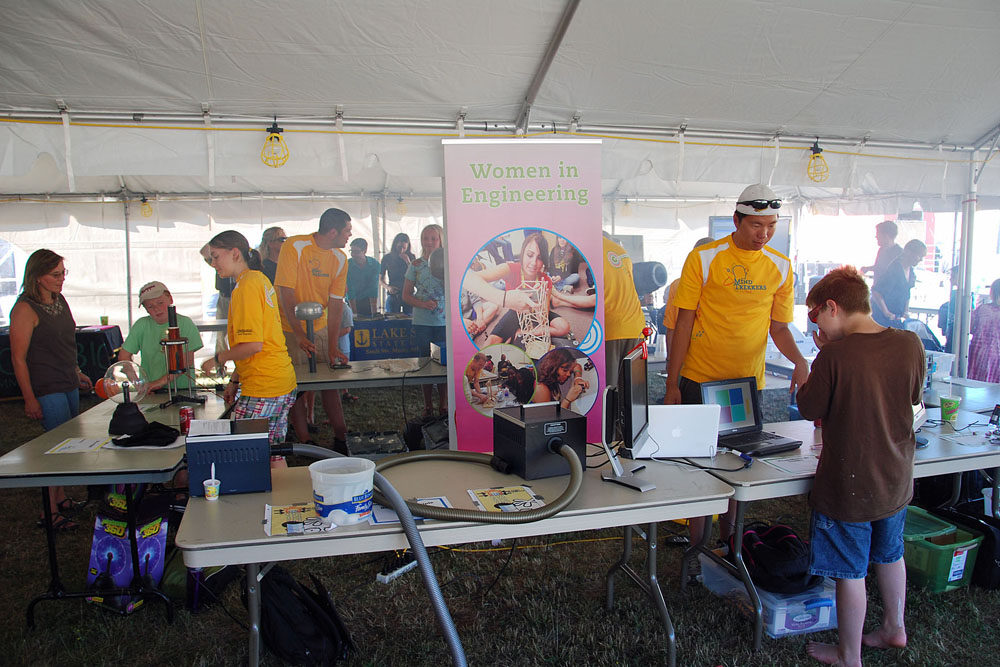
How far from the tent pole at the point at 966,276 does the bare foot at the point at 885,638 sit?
181 inches

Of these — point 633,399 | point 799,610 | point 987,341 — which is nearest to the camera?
point 633,399

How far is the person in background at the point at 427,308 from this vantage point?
532 centimetres

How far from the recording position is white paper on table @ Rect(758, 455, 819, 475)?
219cm

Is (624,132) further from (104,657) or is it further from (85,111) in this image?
(104,657)

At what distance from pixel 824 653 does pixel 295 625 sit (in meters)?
1.96

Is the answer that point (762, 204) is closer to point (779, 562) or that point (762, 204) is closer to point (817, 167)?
point (779, 562)

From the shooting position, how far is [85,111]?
4039 millimetres

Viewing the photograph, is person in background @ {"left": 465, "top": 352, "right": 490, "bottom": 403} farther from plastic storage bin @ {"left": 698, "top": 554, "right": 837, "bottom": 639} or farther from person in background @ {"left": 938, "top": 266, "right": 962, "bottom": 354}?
person in background @ {"left": 938, "top": 266, "right": 962, "bottom": 354}

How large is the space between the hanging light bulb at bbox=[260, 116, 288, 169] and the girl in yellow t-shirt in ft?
4.77

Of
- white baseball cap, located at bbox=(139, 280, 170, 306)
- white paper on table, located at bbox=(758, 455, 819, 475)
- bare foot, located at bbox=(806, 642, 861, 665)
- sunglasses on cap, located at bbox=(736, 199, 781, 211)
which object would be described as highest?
sunglasses on cap, located at bbox=(736, 199, 781, 211)

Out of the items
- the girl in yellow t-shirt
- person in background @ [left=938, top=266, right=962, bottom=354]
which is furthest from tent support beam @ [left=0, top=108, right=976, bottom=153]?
the girl in yellow t-shirt

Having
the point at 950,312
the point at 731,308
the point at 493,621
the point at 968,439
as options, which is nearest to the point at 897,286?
the point at 950,312

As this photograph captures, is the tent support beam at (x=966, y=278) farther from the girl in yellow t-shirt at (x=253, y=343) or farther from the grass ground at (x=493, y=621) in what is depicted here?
the girl in yellow t-shirt at (x=253, y=343)

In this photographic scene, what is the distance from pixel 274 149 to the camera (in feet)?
14.4
